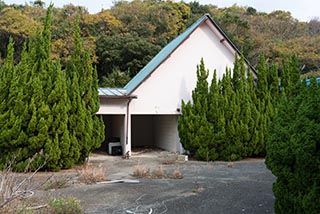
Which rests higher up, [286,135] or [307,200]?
[286,135]

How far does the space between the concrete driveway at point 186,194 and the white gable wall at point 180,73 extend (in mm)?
5289

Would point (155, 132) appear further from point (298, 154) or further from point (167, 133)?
point (298, 154)

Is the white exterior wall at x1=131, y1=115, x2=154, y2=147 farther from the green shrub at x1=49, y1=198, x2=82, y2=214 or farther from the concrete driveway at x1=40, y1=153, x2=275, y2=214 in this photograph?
the green shrub at x1=49, y1=198, x2=82, y2=214

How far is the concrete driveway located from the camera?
5.71 metres

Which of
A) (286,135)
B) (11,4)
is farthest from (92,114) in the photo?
(11,4)

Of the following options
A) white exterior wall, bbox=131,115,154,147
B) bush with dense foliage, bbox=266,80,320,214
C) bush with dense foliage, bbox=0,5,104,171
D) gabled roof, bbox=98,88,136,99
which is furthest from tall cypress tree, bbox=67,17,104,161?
bush with dense foliage, bbox=266,80,320,214

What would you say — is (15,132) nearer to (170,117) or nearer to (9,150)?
→ (9,150)

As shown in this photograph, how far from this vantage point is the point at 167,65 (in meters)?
15.0

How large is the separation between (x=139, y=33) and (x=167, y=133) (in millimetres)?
16296

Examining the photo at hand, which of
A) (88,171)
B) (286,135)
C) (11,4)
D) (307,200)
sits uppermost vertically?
(11,4)

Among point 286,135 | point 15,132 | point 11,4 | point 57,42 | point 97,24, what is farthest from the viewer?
point 11,4

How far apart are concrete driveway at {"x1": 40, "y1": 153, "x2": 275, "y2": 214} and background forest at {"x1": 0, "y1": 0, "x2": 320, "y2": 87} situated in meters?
17.1

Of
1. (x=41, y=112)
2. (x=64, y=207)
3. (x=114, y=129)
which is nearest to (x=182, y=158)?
(x=114, y=129)

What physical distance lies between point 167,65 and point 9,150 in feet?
26.1
